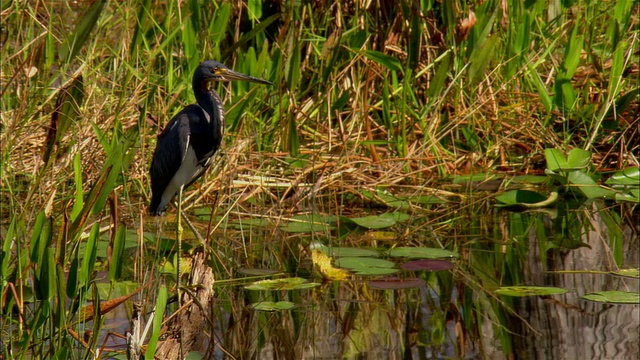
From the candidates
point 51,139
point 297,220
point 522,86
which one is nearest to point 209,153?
point 297,220

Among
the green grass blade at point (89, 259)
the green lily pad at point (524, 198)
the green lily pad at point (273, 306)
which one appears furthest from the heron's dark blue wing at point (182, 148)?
the green grass blade at point (89, 259)

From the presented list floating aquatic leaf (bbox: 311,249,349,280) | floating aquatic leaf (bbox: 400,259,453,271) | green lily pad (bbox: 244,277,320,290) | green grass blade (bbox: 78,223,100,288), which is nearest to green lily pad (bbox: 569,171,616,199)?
floating aquatic leaf (bbox: 400,259,453,271)

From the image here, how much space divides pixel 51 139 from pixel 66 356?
30.1 inches

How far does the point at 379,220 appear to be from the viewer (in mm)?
4898

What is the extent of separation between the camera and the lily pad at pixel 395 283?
13.4 feet

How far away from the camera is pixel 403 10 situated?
18.6ft

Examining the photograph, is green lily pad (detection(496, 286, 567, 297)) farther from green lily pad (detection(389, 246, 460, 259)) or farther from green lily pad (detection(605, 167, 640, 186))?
green lily pad (detection(605, 167, 640, 186))

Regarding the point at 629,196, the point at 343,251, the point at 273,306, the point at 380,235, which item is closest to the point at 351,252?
the point at 343,251

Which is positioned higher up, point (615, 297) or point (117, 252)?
point (117, 252)

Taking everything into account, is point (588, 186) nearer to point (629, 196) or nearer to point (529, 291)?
point (629, 196)

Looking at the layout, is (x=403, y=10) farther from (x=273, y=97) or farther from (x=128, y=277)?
(x=128, y=277)

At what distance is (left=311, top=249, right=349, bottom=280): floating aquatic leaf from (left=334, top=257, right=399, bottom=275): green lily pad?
0.07 metres

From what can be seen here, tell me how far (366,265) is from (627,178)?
5.96 ft

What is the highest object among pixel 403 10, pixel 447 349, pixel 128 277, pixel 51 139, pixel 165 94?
pixel 403 10
